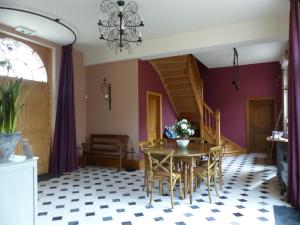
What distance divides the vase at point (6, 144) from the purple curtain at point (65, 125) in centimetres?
407

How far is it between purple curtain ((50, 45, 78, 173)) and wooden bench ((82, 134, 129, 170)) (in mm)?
535

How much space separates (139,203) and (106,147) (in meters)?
3.16


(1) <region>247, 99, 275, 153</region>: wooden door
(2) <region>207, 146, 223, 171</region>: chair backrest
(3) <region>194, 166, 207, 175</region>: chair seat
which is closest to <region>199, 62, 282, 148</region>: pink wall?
(1) <region>247, 99, 275, 153</region>: wooden door

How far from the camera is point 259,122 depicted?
30.6ft

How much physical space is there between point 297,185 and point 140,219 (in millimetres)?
2407

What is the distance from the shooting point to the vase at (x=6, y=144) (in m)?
1.90

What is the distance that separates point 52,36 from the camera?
5.56m

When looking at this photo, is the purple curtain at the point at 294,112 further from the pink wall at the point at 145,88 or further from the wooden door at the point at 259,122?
the wooden door at the point at 259,122

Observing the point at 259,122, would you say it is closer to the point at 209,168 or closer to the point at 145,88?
the point at 145,88

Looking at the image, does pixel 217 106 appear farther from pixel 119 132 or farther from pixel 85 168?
pixel 85 168

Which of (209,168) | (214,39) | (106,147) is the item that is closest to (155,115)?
(106,147)

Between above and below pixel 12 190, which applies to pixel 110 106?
above

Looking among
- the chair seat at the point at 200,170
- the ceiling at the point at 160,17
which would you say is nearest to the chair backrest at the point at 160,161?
the chair seat at the point at 200,170

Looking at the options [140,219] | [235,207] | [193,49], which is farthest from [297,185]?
[193,49]
